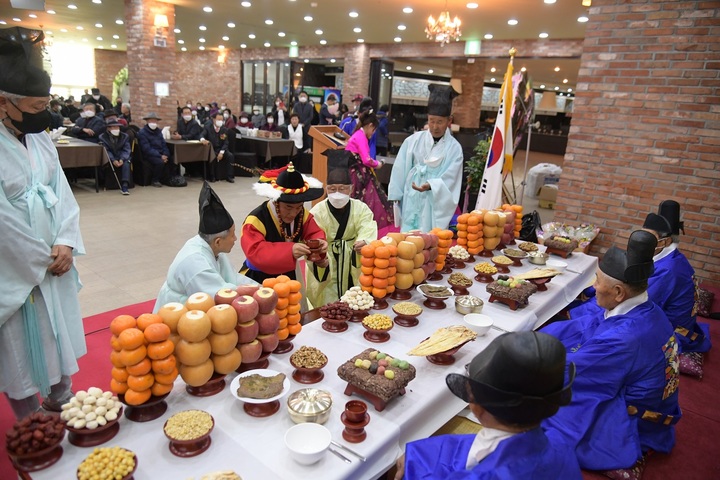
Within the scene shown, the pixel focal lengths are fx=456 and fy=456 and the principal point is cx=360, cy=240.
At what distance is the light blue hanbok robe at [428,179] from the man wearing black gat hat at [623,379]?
1.94m

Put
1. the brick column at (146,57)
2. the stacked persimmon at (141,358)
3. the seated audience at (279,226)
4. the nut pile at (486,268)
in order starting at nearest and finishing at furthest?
the stacked persimmon at (141,358) → the seated audience at (279,226) → the nut pile at (486,268) → the brick column at (146,57)

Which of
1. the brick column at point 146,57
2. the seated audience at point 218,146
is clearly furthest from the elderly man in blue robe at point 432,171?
the brick column at point 146,57

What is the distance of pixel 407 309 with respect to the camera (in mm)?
2426

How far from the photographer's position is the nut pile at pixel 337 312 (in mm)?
2299

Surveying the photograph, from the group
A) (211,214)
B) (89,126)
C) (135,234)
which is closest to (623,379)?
(211,214)

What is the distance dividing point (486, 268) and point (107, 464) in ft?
8.27

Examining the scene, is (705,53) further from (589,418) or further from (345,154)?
(589,418)

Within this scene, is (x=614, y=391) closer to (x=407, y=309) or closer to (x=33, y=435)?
(x=407, y=309)

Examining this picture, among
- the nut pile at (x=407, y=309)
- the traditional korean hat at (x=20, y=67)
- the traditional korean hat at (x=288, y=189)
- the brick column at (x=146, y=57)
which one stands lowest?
the nut pile at (x=407, y=309)

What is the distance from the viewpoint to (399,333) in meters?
2.30

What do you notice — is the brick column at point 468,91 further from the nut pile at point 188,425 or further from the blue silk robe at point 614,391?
the nut pile at point 188,425

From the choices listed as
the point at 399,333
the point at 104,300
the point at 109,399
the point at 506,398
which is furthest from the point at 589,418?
the point at 104,300

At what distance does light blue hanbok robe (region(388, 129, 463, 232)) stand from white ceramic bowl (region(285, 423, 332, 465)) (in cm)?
284

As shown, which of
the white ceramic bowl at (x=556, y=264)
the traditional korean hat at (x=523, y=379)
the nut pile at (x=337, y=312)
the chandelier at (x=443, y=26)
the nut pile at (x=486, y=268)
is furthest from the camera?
the chandelier at (x=443, y=26)
